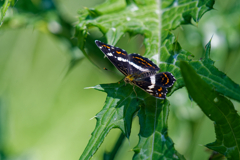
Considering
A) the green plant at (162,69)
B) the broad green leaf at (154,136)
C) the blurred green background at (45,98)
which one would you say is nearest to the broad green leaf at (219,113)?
the green plant at (162,69)

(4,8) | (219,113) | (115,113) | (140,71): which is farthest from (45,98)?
(219,113)

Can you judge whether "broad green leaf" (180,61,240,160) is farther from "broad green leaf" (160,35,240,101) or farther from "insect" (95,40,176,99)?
"insect" (95,40,176,99)

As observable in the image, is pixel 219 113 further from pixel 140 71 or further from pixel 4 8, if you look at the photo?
pixel 4 8

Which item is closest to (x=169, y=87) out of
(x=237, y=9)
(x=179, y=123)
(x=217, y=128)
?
(x=217, y=128)

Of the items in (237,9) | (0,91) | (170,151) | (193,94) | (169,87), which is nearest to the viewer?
(193,94)

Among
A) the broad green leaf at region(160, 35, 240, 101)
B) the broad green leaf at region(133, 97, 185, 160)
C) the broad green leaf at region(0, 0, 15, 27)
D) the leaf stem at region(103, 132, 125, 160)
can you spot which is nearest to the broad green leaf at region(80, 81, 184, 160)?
the broad green leaf at region(133, 97, 185, 160)

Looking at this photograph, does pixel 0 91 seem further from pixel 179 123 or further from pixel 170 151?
pixel 170 151
